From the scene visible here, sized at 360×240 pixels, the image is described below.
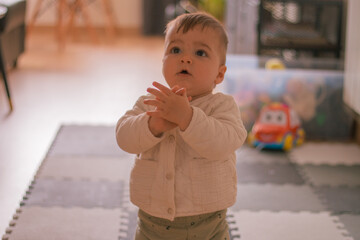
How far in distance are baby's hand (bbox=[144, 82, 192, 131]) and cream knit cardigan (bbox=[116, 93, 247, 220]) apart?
55 mm

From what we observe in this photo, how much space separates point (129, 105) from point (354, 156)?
47.3 inches

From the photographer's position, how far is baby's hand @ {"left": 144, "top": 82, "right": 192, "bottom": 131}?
37.5 inches

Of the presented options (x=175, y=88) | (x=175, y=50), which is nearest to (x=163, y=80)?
(x=175, y=50)

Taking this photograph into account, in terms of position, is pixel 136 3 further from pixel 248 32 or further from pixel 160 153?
pixel 160 153

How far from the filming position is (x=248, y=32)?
316 cm

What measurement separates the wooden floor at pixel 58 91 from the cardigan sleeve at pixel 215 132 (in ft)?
A: 2.35

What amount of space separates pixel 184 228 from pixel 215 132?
23 centimetres

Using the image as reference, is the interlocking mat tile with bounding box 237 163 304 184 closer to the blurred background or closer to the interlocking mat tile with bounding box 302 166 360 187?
the interlocking mat tile with bounding box 302 166 360 187

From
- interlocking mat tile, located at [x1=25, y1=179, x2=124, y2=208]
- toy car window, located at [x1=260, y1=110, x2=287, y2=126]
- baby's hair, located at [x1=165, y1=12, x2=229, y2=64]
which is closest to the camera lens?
baby's hair, located at [x1=165, y1=12, x2=229, y2=64]

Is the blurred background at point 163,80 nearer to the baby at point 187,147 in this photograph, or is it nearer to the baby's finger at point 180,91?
the baby at point 187,147

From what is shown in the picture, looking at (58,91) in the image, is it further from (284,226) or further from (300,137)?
(284,226)

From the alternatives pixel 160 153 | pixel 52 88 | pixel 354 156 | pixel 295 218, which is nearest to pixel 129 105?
pixel 52 88

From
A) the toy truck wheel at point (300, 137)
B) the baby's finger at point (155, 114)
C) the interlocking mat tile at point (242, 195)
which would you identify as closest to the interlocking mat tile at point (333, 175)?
the interlocking mat tile at point (242, 195)

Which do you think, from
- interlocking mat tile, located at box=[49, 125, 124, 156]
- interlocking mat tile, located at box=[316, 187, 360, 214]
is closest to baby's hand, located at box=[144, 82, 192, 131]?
interlocking mat tile, located at box=[316, 187, 360, 214]
